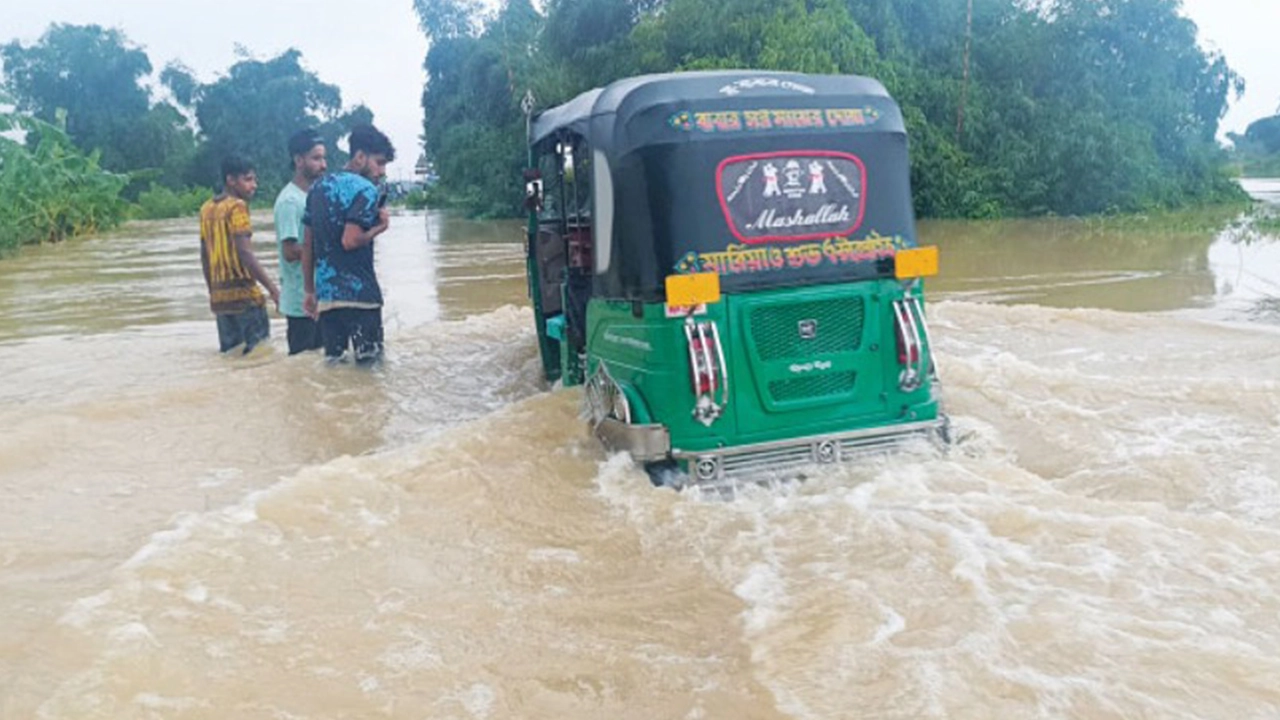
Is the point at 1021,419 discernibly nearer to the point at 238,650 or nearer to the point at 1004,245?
the point at 238,650

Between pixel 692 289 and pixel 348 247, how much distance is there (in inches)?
121

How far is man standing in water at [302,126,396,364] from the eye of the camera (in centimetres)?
698

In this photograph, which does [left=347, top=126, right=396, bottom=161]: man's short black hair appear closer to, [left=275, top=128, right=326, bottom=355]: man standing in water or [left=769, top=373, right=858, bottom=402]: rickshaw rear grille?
[left=275, top=128, right=326, bottom=355]: man standing in water

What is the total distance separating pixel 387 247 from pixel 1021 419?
20.2m

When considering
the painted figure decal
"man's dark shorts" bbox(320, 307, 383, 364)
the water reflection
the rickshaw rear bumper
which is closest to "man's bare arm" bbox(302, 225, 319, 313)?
"man's dark shorts" bbox(320, 307, 383, 364)

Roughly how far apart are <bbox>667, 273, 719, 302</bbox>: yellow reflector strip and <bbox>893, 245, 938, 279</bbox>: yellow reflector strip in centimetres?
99

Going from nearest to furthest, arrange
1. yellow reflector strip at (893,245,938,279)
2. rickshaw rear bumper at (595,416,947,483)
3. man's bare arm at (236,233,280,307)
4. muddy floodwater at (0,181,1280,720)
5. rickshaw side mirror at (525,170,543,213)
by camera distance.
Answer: muddy floodwater at (0,181,1280,720)
rickshaw rear bumper at (595,416,947,483)
yellow reflector strip at (893,245,938,279)
rickshaw side mirror at (525,170,543,213)
man's bare arm at (236,233,280,307)

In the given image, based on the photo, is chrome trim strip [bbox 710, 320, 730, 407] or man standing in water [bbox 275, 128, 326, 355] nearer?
chrome trim strip [bbox 710, 320, 730, 407]

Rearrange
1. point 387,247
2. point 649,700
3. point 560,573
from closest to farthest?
point 649,700
point 560,573
point 387,247

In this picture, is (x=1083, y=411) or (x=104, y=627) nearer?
(x=104, y=627)

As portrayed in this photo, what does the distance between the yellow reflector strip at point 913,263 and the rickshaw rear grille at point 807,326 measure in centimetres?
25

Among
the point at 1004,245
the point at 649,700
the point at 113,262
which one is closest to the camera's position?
the point at 649,700

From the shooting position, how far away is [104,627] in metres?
3.72

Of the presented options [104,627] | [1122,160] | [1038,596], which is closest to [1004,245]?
[1122,160]
